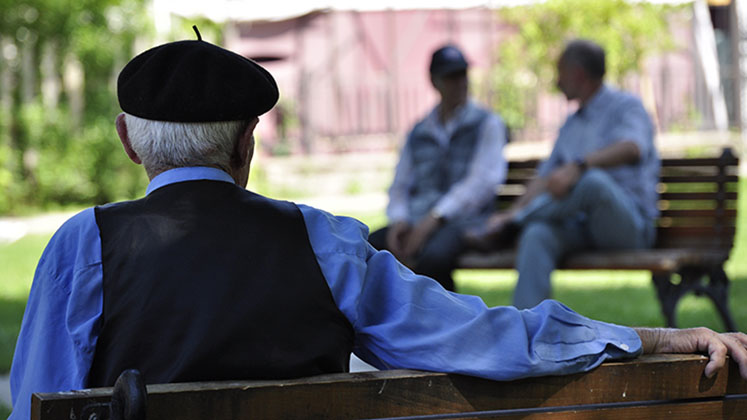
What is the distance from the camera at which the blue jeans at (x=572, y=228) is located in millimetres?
5035

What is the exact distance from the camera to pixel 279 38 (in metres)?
18.3

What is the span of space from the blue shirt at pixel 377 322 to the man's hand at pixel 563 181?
10.9 feet

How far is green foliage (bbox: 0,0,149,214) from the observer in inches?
507

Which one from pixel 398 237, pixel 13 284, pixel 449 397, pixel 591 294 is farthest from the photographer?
pixel 13 284

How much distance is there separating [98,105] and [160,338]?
12259mm

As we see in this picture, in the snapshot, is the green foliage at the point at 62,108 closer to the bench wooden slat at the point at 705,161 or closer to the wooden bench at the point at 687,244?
the wooden bench at the point at 687,244

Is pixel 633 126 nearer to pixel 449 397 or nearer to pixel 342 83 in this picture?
pixel 449 397

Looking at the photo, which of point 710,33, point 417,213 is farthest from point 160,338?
point 710,33

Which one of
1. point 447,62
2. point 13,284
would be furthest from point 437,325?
point 13,284

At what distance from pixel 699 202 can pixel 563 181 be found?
3.20ft

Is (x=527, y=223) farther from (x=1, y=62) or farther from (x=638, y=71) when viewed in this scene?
(x=638, y=71)

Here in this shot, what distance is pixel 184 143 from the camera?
1.91m

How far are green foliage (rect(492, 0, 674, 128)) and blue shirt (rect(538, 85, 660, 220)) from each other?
31.3 feet

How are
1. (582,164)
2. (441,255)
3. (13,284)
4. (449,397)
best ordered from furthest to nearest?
1. (13,284)
2. (441,255)
3. (582,164)
4. (449,397)
